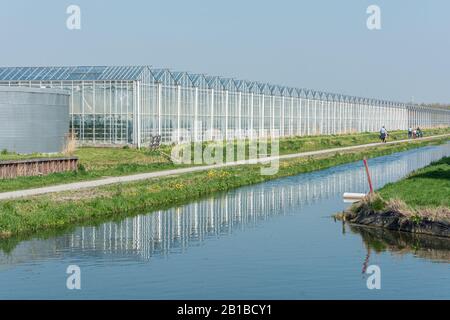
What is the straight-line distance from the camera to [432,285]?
18000mm

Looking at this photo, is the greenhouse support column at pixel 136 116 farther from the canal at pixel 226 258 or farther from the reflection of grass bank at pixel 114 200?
the canal at pixel 226 258

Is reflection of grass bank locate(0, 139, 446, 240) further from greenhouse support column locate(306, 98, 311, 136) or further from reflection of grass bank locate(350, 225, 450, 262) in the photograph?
greenhouse support column locate(306, 98, 311, 136)

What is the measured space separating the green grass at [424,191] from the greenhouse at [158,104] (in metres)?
24.1

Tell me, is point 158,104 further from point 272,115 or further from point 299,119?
point 299,119

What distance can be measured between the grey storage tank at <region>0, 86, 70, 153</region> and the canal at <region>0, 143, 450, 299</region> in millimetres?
15827

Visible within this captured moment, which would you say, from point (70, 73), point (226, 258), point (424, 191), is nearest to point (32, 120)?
point (70, 73)

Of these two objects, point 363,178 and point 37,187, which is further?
point 363,178

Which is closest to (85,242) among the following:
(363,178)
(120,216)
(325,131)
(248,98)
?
(120,216)

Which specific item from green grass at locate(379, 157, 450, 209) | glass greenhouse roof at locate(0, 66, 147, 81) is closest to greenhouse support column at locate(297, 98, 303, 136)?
glass greenhouse roof at locate(0, 66, 147, 81)

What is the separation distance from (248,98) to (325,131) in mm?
29413

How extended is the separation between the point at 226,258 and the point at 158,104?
38734 millimetres

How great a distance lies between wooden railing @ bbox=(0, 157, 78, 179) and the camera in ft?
113

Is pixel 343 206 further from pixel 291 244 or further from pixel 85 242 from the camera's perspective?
pixel 85 242

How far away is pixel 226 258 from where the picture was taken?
21016 millimetres
